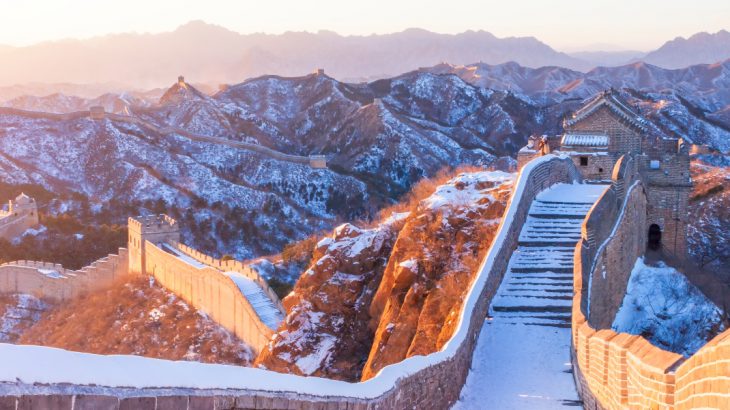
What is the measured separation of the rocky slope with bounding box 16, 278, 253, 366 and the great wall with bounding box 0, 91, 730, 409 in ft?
2.56

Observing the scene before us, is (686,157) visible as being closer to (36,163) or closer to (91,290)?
(91,290)

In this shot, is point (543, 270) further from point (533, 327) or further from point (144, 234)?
point (144, 234)

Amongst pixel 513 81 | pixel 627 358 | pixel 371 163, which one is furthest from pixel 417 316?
pixel 513 81

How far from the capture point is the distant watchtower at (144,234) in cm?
4097

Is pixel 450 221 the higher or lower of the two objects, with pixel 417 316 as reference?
higher

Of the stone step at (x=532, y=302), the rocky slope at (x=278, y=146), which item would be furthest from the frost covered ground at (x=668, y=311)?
the rocky slope at (x=278, y=146)

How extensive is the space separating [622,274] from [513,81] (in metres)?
156

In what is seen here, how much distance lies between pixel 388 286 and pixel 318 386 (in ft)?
35.1

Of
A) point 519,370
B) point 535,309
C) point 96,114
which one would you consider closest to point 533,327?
point 535,309

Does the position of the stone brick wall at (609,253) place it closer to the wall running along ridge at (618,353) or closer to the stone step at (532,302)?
the wall running along ridge at (618,353)

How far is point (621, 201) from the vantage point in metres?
17.5

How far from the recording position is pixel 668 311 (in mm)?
20625

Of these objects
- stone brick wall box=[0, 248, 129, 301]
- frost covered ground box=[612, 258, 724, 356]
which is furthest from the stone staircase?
stone brick wall box=[0, 248, 129, 301]

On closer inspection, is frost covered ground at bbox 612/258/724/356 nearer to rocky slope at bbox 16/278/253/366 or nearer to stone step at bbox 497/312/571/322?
stone step at bbox 497/312/571/322
